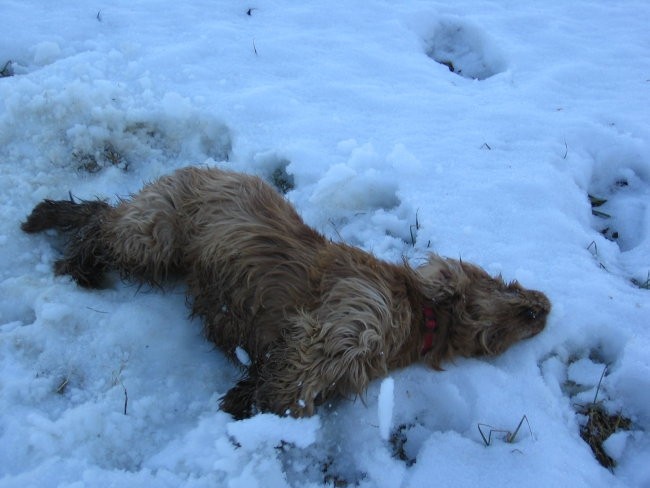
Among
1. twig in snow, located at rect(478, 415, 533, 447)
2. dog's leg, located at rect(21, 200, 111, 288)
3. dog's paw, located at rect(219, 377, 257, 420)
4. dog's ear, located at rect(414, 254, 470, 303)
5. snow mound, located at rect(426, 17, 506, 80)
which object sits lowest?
dog's paw, located at rect(219, 377, 257, 420)

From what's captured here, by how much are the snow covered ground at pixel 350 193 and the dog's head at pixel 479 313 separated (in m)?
0.12

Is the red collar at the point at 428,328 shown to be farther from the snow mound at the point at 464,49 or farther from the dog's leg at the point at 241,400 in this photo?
the snow mound at the point at 464,49

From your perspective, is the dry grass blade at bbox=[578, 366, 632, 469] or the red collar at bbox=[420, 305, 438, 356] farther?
the red collar at bbox=[420, 305, 438, 356]

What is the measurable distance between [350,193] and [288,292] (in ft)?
4.29

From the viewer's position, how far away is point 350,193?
418cm

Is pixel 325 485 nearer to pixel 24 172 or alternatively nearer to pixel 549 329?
pixel 549 329

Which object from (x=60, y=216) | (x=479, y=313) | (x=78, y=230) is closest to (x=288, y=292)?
(x=479, y=313)

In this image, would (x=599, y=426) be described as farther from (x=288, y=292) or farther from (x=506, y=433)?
(x=288, y=292)

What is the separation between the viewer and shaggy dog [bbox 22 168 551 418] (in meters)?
2.94

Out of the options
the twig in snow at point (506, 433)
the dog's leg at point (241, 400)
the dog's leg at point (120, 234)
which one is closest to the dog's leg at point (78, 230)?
the dog's leg at point (120, 234)

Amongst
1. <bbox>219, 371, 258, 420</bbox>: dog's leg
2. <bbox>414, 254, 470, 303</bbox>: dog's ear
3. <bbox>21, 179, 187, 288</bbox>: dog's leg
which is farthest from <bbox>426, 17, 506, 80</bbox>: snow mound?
<bbox>219, 371, 258, 420</bbox>: dog's leg

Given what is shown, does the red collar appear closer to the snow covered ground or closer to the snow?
the snow covered ground

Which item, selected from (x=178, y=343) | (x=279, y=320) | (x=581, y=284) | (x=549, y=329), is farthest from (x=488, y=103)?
(x=178, y=343)

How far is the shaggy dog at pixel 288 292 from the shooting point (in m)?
2.94
